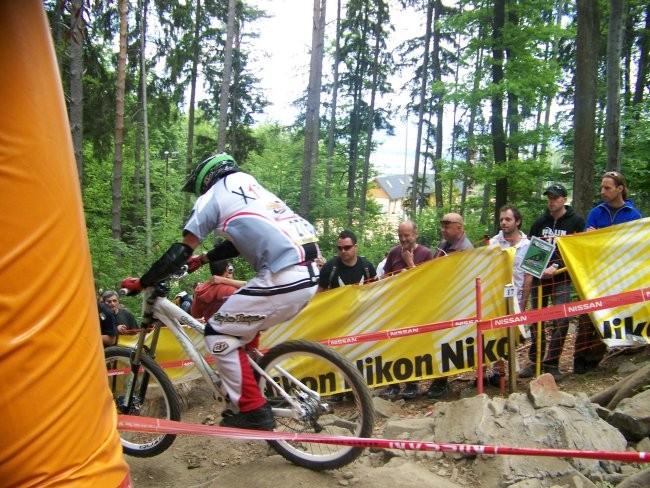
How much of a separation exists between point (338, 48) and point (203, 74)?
32.3ft

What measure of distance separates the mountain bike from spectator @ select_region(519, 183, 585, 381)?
2498mm

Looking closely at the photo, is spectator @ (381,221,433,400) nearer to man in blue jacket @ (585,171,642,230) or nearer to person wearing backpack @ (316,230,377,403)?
person wearing backpack @ (316,230,377,403)

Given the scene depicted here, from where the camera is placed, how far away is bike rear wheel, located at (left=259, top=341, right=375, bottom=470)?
352 centimetres

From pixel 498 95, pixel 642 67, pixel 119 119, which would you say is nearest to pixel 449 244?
pixel 498 95

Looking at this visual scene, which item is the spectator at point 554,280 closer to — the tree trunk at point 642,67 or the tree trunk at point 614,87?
the tree trunk at point 614,87

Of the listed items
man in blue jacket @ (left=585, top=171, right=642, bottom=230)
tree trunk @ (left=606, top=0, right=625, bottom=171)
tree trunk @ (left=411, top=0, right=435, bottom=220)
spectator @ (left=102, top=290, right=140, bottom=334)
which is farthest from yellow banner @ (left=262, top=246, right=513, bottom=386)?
tree trunk @ (left=411, top=0, right=435, bottom=220)

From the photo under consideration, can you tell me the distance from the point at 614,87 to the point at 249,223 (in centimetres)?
968

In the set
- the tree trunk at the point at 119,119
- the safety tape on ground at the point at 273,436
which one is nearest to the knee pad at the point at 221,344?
the safety tape on ground at the point at 273,436

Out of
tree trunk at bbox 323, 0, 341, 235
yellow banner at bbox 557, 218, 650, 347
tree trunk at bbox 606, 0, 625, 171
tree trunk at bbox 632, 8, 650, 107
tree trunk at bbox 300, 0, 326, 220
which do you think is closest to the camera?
yellow banner at bbox 557, 218, 650, 347

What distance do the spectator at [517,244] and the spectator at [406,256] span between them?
0.85 meters

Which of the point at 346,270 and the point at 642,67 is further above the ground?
the point at 642,67

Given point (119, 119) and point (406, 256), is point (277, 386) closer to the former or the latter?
point (406, 256)

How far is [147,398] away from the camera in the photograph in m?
4.40

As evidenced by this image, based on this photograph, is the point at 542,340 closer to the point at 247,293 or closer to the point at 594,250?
the point at 594,250
